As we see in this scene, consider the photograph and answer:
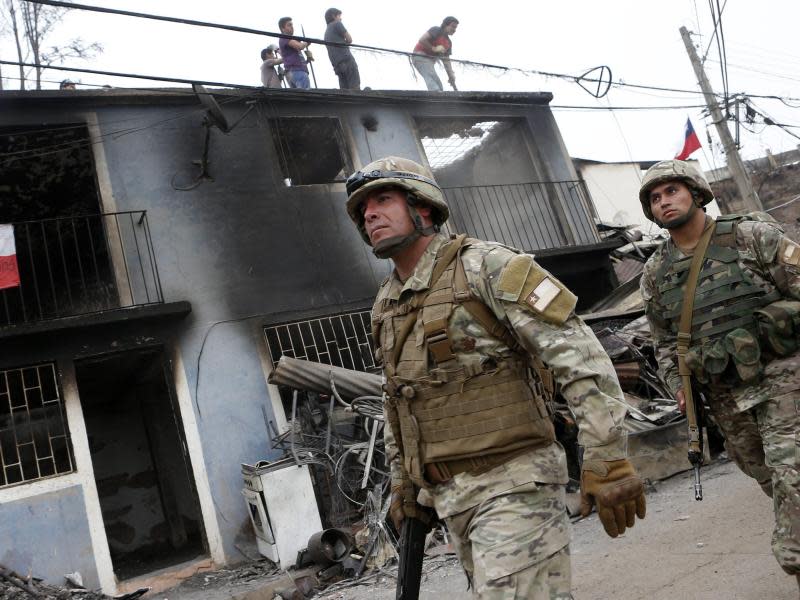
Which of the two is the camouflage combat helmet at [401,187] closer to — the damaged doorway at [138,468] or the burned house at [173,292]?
the burned house at [173,292]

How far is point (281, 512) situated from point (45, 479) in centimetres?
246

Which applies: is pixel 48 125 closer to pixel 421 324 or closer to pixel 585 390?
pixel 421 324

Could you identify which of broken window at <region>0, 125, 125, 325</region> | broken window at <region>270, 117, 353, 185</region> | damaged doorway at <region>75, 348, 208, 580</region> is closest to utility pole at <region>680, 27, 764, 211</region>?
broken window at <region>270, 117, 353, 185</region>

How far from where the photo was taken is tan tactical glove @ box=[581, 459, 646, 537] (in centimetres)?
201

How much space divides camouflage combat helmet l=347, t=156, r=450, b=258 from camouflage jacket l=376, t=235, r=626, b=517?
0.16 m

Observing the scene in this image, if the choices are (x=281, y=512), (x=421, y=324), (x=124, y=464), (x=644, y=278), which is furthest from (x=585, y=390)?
(x=124, y=464)

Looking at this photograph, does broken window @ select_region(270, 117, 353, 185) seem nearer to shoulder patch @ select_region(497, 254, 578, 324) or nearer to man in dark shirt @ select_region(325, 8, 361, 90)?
man in dark shirt @ select_region(325, 8, 361, 90)

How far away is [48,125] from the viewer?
27.5 feet

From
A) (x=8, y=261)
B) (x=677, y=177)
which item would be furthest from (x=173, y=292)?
(x=677, y=177)

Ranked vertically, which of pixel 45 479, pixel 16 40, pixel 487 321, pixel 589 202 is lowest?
pixel 487 321

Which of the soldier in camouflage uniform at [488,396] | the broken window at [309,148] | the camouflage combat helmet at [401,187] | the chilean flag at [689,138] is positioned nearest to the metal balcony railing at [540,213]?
the broken window at [309,148]

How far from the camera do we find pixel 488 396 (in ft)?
7.53

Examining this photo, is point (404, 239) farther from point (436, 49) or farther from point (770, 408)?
point (436, 49)

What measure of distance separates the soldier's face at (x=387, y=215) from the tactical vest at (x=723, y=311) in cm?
162
